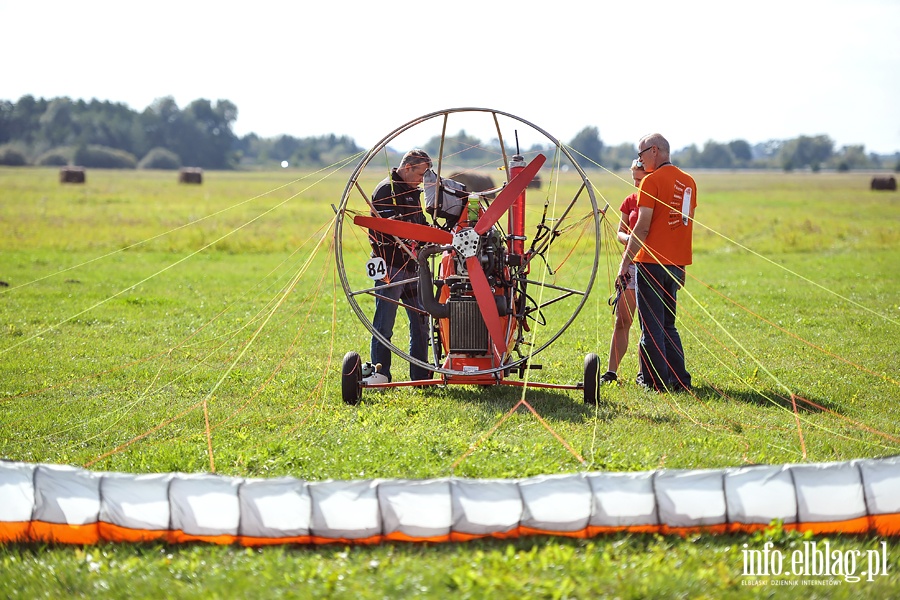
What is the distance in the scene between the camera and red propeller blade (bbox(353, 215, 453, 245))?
21.8 ft

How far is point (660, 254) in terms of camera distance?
7.33m

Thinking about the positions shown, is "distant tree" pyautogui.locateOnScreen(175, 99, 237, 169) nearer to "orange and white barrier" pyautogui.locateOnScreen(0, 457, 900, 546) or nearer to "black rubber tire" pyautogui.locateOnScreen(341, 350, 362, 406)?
"black rubber tire" pyautogui.locateOnScreen(341, 350, 362, 406)

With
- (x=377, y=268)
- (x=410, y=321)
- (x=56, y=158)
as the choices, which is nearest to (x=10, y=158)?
(x=56, y=158)

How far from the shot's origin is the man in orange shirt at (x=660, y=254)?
7.24 meters

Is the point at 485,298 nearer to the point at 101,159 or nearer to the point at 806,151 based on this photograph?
the point at 101,159

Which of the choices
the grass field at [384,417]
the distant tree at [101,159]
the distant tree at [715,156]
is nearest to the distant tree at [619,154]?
the distant tree at [715,156]

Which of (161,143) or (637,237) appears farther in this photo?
(161,143)

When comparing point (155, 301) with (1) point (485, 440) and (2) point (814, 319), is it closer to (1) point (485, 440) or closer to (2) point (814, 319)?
(1) point (485, 440)

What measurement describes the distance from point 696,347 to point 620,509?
5.22 meters

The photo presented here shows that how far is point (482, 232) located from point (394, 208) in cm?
112

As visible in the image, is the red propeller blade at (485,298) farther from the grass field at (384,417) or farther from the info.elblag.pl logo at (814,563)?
the info.elblag.pl logo at (814,563)

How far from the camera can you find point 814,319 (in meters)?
10.8

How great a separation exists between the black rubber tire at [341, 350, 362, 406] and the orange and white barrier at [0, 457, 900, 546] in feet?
8.25

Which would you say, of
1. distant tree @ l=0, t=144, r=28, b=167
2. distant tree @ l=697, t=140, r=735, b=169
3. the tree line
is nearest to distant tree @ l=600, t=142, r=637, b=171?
the tree line
